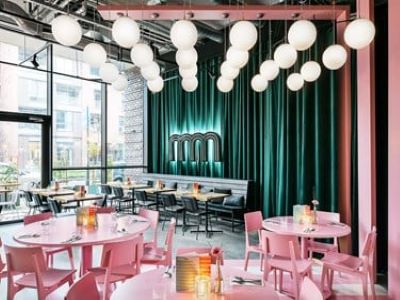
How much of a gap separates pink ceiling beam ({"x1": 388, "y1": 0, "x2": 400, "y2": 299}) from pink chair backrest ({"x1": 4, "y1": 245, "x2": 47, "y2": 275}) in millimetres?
3330

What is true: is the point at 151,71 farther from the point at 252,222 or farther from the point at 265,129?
the point at 265,129

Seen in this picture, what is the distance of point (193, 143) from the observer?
28.9ft

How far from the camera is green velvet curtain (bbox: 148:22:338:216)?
210 inches

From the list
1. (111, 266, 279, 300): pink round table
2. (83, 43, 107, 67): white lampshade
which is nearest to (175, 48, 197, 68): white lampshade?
(83, 43, 107, 67): white lampshade

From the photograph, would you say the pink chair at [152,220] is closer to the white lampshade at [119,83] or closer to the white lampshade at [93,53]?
the white lampshade at [119,83]

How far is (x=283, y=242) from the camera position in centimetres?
314

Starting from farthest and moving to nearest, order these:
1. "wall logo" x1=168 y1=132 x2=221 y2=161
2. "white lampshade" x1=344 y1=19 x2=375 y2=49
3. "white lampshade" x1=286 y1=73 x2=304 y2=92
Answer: "wall logo" x1=168 y1=132 x2=221 y2=161
"white lampshade" x1=286 y1=73 x2=304 y2=92
"white lampshade" x1=344 y1=19 x2=375 y2=49

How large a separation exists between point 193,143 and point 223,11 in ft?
15.4

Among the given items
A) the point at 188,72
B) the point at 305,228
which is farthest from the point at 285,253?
the point at 188,72

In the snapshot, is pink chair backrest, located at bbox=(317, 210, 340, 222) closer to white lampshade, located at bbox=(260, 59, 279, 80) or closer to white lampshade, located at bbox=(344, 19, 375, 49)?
white lampshade, located at bbox=(260, 59, 279, 80)

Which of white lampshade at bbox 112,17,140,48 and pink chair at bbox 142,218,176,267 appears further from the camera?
pink chair at bbox 142,218,176,267

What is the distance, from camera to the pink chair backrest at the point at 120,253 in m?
2.64

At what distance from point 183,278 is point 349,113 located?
12.6ft

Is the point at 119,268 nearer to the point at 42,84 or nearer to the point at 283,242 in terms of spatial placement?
the point at 283,242
